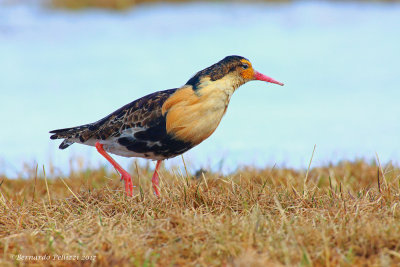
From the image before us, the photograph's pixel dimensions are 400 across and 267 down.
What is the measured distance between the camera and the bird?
20.2 feet

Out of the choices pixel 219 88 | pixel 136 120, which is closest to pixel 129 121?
pixel 136 120

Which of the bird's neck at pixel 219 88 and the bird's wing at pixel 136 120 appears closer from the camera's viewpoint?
the bird's neck at pixel 219 88

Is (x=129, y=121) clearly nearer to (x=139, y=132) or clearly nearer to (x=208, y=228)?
(x=139, y=132)

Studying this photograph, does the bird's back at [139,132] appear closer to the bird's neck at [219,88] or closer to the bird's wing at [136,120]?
the bird's wing at [136,120]

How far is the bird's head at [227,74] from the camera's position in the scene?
630 cm

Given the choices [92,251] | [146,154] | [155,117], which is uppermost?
[155,117]

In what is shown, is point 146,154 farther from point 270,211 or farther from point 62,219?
point 270,211

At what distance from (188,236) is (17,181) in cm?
496

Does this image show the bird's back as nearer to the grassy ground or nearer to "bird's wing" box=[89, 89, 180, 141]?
"bird's wing" box=[89, 89, 180, 141]

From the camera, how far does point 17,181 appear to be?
901cm

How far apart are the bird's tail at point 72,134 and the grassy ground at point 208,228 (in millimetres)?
914

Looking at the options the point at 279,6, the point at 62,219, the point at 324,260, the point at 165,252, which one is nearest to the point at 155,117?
the point at 62,219

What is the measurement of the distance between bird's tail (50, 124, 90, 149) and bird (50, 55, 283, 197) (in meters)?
0.37

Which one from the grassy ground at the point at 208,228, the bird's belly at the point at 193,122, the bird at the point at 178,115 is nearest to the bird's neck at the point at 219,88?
the bird at the point at 178,115
